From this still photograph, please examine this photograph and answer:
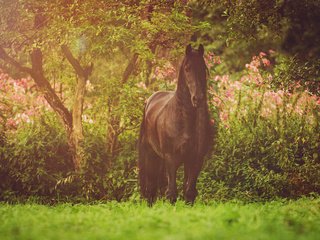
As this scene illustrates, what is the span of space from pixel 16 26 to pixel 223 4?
4237 mm

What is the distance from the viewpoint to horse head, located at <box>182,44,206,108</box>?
315 inches

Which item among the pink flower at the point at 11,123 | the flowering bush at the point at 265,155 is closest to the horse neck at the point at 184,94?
the flowering bush at the point at 265,155

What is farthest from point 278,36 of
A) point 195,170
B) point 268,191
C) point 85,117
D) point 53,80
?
point 53,80

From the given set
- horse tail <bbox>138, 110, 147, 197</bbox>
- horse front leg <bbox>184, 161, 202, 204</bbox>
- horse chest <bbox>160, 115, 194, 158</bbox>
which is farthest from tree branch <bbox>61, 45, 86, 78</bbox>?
horse front leg <bbox>184, 161, 202, 204</bbox>

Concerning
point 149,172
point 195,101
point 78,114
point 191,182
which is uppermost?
point 195,101

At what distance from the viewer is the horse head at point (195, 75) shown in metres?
7.99

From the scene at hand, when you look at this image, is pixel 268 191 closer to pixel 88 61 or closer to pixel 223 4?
pixel 223 4

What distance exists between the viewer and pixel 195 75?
8.02 meters

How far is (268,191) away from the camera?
10.9 m

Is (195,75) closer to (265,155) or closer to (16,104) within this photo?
(265,155)

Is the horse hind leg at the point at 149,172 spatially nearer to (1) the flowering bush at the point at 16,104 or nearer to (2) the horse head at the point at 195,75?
(2) the horse head at the point at 195,75

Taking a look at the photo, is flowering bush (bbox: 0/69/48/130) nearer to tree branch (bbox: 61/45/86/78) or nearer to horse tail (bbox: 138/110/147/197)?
tree branch (bbox: 61/45/86/78)

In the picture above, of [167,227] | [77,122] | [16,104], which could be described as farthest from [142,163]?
[167,227]

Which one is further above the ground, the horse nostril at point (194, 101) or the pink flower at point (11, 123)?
the horse nostril at point (194, 101)
